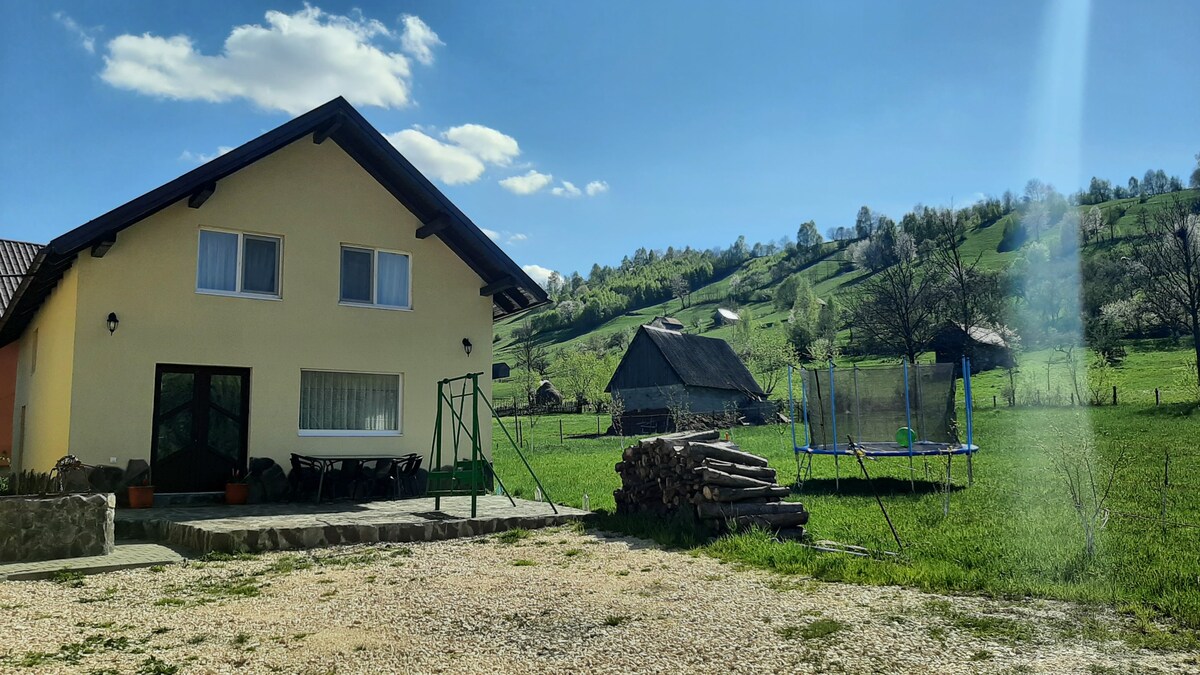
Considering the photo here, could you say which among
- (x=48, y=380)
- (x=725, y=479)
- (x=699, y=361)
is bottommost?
(x=725, y=479)

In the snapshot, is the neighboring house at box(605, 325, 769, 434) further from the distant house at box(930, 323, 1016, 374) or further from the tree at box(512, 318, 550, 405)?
the distant house at box(930, 323, 1016, 374)

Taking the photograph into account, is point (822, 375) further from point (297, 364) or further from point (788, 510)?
point (297, 364)

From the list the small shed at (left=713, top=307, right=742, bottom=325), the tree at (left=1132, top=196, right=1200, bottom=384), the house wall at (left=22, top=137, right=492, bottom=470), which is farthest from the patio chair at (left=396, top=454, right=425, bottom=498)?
the small shed at (left=713, top=307, right=742, bottom=325)

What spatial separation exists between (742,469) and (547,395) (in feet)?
165

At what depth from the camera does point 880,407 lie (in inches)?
589

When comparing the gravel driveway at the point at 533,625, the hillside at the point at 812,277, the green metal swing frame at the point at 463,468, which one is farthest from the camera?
the hillside at the point at 812,277

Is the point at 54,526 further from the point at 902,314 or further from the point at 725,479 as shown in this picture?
the point at 902,314

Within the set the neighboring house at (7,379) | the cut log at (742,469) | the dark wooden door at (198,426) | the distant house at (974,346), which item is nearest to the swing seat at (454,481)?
the dark wooden door at (198,426)

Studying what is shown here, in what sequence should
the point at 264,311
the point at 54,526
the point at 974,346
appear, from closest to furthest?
the point at 54,526, the point at 264,311, the point at 974,346

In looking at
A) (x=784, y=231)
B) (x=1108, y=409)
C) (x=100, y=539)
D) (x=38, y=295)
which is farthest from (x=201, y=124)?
(x=784, y=231)

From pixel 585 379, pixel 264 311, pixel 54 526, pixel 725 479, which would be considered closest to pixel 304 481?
pixel 264 311

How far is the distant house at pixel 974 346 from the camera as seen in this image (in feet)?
157

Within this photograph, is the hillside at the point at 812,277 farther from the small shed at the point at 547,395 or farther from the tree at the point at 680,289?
the small shed at the point at 547,395

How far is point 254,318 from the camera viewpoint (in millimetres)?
12797
